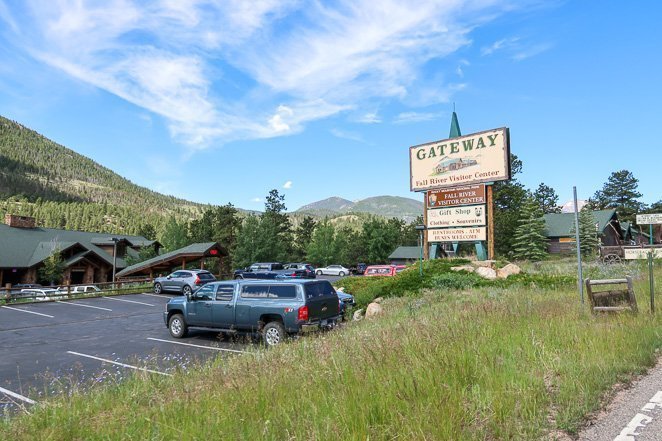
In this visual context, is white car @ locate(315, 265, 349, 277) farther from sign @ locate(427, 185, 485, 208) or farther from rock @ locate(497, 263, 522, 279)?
rock @ locate(497, 263, 522, 279)

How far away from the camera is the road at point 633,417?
384cm

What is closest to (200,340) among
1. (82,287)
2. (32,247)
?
(82,287)

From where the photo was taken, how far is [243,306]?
42.6ft

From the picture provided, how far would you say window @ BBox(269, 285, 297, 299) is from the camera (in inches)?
487

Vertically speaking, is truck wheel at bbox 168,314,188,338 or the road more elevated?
the road

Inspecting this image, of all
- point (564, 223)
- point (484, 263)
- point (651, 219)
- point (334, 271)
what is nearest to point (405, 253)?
point (334, 271)

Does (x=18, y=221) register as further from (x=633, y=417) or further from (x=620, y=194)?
(x=620, y=194)

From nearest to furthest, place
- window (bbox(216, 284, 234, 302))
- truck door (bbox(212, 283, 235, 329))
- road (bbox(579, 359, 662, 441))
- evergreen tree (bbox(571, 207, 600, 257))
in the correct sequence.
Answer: road (bbox(579, 359, 662, 441)) → truck door (bbox(212, 283, 235, 329)) → window (bbox(216, 284, 234, 302)) → evergreen tree (bbox(571, 207, 600, 257))

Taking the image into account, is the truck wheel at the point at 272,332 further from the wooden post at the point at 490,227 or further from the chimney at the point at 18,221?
the chimney at the point at 18,221

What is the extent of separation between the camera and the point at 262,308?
12.6 metres

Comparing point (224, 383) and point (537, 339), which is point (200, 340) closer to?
point (224, 383)

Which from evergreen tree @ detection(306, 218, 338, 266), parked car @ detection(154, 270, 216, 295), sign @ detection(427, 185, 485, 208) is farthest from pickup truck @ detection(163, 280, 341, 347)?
evergreen tree @ detection(306, 218, 338, 266)

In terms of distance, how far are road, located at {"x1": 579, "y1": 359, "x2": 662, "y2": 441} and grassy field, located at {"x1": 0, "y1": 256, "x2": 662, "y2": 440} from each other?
15 centimetres

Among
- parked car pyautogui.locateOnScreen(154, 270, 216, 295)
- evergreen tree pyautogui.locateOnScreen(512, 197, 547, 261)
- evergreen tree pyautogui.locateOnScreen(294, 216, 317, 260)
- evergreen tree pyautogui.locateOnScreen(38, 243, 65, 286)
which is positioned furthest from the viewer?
evergreen tree pyautogui.locateOnScreen(294, 216, 317, 260)
